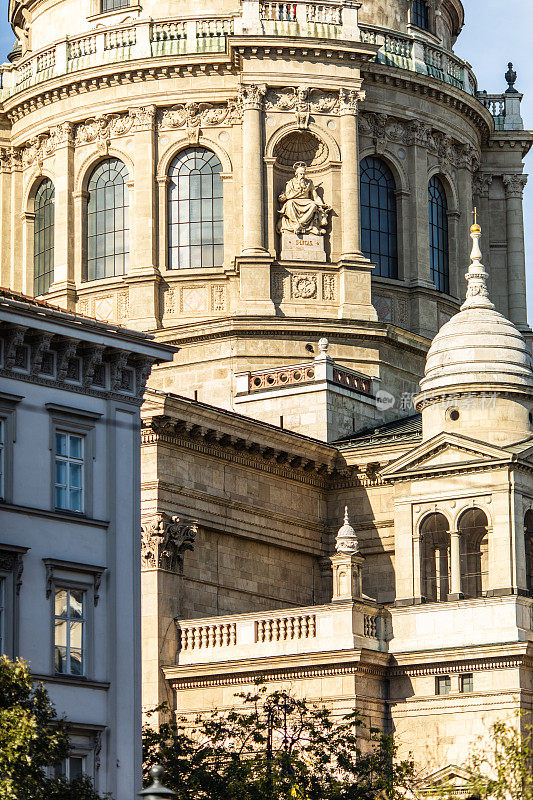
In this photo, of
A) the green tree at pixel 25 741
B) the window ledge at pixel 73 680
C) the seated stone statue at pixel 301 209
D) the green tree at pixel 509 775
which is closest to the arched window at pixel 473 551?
the green tree at pixel 509 775

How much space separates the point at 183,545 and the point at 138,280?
17099mm

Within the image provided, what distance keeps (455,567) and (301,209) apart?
63.0ft

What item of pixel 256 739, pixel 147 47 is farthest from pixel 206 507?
pixel 147 47

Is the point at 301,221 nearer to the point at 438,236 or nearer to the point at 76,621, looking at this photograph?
the point at 438,236

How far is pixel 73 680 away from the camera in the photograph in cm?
4219

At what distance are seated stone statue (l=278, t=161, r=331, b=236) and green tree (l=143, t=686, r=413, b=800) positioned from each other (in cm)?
2362

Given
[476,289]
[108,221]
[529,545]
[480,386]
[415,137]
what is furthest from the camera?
[415,137]

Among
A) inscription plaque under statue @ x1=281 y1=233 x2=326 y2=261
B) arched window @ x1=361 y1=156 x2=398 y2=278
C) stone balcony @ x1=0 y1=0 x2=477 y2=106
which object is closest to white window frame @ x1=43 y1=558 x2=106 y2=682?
inscription plaque under statue @ x1=281 y1=233 x2=326 y2=261

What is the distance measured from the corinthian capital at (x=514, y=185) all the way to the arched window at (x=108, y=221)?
15002 millimetres

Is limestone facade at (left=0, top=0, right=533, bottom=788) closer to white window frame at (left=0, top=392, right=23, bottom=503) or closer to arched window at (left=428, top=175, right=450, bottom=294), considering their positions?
arched window at (left=428, top=175, right=450, bottom=294)

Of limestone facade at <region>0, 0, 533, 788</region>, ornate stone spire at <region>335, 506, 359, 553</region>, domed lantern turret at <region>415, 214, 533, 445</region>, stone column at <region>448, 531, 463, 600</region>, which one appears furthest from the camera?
domed lantern turret at <region>415, 214, 533, 445</region>

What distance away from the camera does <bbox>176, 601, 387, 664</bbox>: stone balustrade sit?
55.5 metres

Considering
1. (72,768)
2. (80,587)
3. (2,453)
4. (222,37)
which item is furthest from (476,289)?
(72,768)

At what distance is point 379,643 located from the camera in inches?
2233
